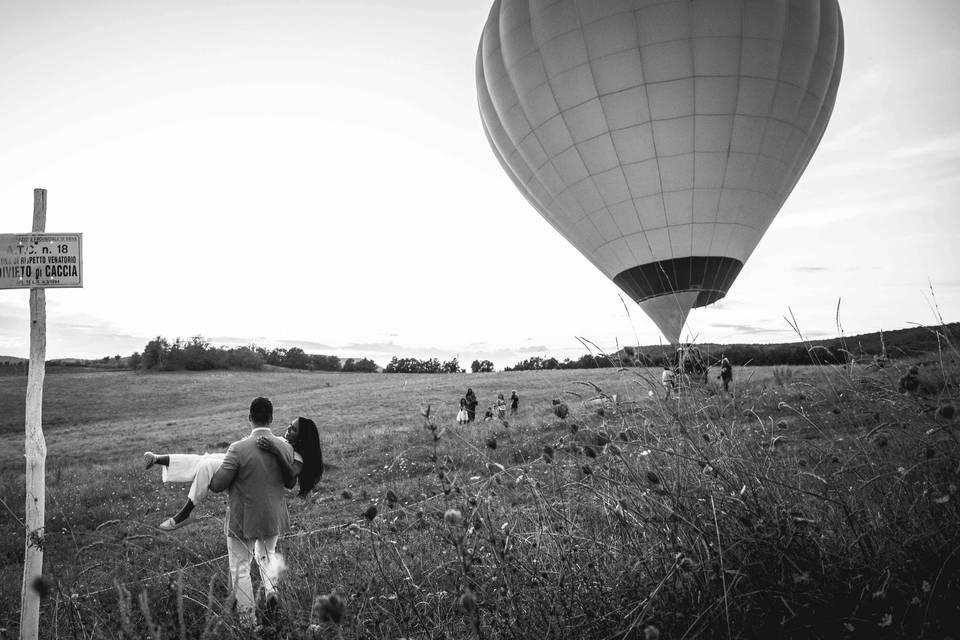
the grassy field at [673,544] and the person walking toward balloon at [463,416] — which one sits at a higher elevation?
the grassy field at [673,544]

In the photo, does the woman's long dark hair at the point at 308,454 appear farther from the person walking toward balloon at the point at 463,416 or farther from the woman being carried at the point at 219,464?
the person walking toward balloon at the point at 463,416

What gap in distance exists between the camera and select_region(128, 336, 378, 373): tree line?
7012 centimetres

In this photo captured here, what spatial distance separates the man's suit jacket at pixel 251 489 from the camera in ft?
14.1

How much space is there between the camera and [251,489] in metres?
4.36

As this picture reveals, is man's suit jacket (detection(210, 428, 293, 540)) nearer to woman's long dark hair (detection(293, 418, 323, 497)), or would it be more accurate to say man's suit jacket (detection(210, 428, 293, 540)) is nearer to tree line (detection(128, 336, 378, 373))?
woman's long dark hair (detection(293, 418, 323, 497))

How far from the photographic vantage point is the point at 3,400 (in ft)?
136

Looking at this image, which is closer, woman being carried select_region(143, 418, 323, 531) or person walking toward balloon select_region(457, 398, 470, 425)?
woman being carried select_region(143, 418, 323, 531)

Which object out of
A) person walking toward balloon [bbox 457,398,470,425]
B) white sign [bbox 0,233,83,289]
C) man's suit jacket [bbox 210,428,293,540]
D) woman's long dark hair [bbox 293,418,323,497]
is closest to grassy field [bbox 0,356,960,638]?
man's suit jacket [bbox 210,428,293,540]

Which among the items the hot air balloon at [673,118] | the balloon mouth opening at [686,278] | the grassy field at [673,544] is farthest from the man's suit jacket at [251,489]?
the balloon mouth opening at [686,278]

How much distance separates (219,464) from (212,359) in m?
77.0

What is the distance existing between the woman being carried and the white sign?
1.89m

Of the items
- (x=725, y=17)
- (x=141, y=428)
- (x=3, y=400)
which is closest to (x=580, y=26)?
(x=725, y=17)

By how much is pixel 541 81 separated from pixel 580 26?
6.13 ft

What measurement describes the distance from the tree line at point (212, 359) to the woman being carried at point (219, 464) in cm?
6987
